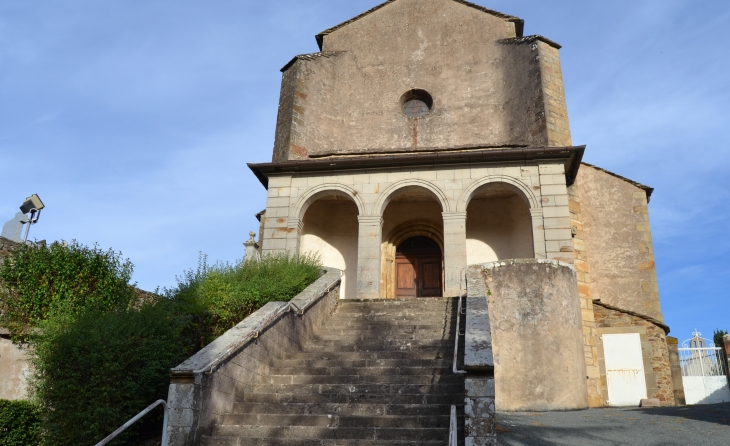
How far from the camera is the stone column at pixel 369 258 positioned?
1256 cm

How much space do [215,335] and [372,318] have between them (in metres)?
2.62

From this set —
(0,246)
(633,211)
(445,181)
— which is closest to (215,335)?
(0,246)

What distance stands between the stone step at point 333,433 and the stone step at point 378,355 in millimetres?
1803

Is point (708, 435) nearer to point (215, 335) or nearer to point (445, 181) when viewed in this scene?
point (215, 335)

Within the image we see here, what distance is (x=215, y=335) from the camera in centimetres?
909

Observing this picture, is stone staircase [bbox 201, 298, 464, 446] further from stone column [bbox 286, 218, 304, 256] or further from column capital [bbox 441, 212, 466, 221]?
stone column [bbox 286, 218, 304, 256]

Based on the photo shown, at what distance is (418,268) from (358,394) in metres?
8.63

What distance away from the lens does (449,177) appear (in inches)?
519

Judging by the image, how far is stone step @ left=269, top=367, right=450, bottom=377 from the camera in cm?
729

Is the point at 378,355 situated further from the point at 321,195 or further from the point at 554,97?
the point at 554,97

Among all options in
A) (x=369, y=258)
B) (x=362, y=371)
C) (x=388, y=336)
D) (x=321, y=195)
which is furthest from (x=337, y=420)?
(x=321, y=195)

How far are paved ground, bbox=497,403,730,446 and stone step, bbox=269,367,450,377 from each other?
0.98 m

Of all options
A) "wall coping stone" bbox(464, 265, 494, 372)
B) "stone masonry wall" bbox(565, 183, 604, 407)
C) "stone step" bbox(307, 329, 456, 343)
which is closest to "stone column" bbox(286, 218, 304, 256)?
"stone step" bbox(307, 329, 456, 343)

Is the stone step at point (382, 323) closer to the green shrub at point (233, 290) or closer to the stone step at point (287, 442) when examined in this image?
the green shrub at point (233, 290)
